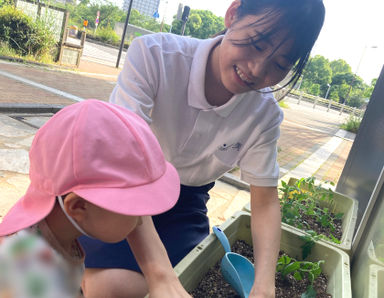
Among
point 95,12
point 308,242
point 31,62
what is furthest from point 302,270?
point 95,12

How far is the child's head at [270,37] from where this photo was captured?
3.27ft

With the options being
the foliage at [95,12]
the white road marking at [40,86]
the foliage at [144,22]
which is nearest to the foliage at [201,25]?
the foliage at [144,22]

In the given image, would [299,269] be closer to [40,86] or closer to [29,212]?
[29,212]

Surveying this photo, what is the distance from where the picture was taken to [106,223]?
0.81 m

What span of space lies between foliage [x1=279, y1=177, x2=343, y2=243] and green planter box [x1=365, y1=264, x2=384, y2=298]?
657 mm

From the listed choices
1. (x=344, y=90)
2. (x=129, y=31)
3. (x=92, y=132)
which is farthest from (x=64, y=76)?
(x=344, y=90)

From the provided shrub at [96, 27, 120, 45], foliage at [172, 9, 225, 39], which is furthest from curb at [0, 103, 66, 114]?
foliage at [172, 9, 225, 39]

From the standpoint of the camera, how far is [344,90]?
143 feet

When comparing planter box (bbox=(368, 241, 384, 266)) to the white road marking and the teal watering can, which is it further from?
the white road marking

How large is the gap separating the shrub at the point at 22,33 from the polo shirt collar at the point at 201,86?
7.56 meters

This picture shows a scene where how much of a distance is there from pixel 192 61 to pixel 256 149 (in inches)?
16.3

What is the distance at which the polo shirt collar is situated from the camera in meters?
1.26

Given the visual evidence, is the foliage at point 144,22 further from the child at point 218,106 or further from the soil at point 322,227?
the child at point 218,106

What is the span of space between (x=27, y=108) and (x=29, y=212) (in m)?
3.46
